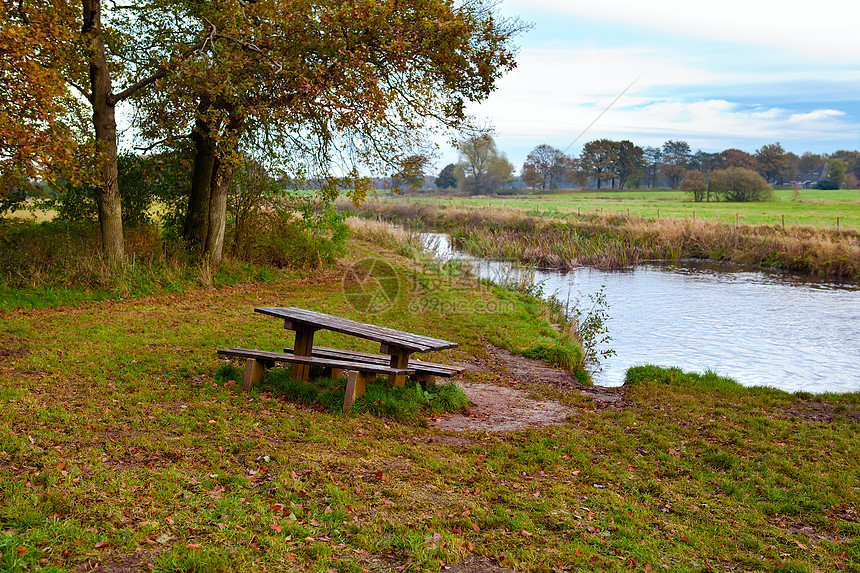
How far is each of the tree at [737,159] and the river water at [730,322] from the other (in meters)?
62.0

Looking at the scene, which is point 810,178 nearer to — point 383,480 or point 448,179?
point 448,179

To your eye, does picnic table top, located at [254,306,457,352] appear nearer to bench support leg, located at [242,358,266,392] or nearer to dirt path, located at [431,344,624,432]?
bench support leg, located at [242,358,266,392]

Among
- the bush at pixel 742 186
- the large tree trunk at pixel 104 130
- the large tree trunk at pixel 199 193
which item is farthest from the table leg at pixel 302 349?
the bush at pixel 742 186

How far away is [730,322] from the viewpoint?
16766mm

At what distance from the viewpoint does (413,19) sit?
40.1ft

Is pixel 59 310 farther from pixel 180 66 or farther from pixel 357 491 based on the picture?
pixel 357 491

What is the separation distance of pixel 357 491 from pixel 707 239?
2990 cm

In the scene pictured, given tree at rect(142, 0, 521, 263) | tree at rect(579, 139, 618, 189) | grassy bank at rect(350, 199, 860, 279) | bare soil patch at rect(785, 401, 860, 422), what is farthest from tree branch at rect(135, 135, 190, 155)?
tree at rect(579, 139, 618, 189)

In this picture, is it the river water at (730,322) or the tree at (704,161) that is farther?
the tree at (704,161)

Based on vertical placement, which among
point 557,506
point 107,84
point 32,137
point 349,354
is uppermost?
point 107,84

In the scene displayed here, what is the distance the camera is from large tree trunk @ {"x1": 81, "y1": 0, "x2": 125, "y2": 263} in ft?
39.2

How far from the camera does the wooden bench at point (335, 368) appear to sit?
247 inches

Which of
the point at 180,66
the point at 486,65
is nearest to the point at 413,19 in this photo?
the point at 486,65

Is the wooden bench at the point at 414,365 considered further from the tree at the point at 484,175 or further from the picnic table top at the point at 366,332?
the tree at the point at 484,175
